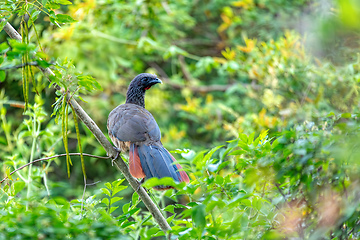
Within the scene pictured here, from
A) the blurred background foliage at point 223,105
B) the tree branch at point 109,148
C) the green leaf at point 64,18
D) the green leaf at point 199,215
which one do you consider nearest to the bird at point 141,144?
the tree branch at point 109,148

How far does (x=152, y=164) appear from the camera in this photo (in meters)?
2.78

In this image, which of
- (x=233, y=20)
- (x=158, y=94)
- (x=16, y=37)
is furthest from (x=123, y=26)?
(x=16, y=37)

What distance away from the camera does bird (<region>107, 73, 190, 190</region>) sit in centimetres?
267

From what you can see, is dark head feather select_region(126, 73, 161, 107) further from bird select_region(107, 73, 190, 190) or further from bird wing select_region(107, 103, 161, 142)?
bird wing select_region(107, 103, 161, 142)

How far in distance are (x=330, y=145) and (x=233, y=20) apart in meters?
5.50

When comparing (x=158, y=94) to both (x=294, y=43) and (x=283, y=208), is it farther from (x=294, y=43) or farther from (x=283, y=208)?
(x=283, y=208)

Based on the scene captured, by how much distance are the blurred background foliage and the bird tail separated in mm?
369

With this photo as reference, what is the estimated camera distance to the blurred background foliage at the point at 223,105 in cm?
148

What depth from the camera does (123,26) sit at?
6.49 m

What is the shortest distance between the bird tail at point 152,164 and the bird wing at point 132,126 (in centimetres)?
13

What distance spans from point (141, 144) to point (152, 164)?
32 cm

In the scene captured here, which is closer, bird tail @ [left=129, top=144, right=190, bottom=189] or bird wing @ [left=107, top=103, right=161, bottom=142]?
bird tail @ [left=129, top=144, right=190, bottom=189]

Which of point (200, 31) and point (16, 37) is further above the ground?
point (16, 37)

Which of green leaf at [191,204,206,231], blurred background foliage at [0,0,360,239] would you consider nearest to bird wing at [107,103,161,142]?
blurred background foliage at [0,0,360,239]
